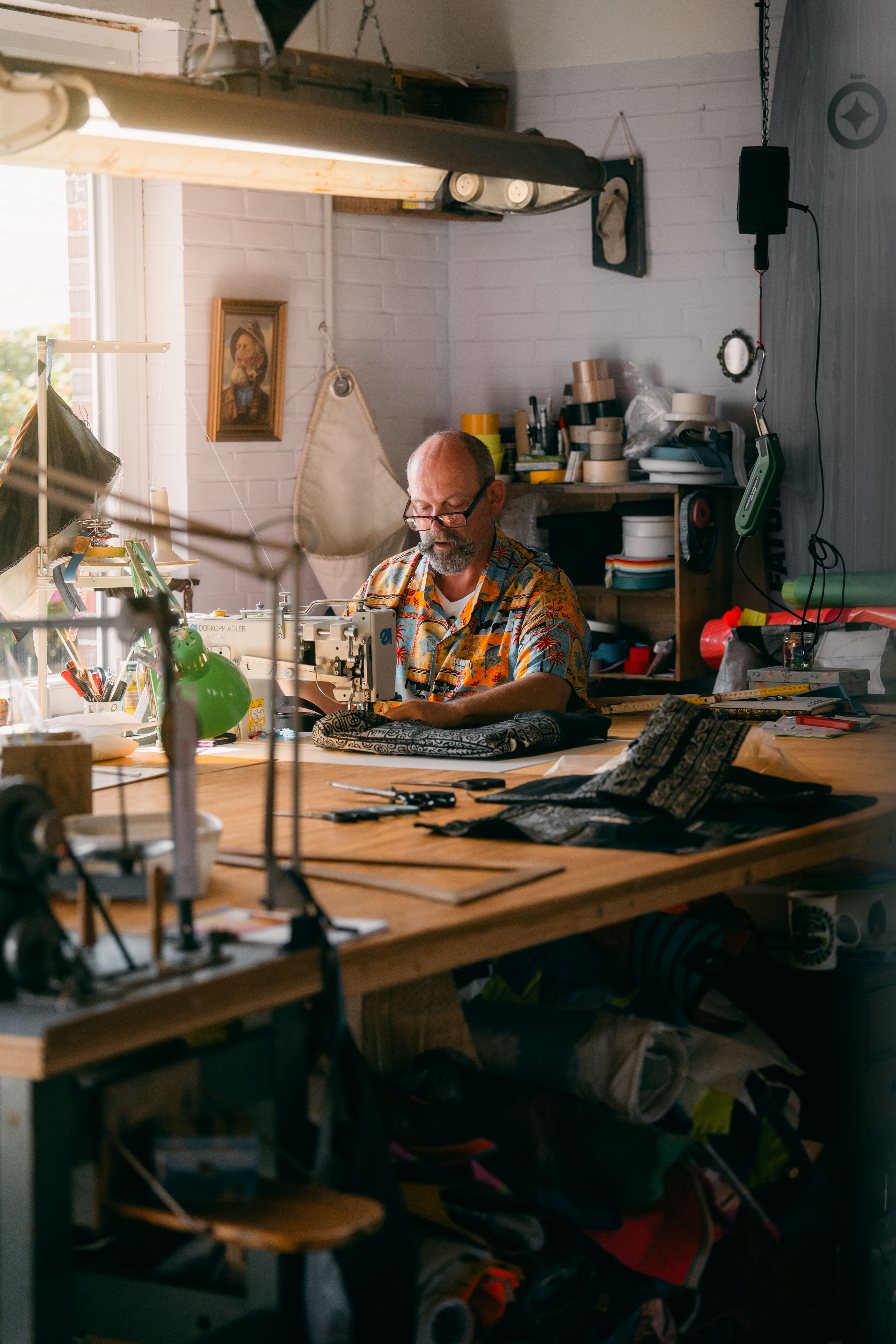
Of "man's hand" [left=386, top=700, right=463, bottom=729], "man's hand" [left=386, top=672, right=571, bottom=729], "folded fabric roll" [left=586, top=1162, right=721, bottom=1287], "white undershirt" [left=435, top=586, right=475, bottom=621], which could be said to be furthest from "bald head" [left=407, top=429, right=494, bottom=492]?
"folded fabric roll" [left=586, top=1162, right=721, bottom=1287]

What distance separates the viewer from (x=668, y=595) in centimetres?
495

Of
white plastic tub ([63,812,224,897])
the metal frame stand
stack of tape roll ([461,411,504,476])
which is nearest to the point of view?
white plastic tub ([63,812,224,897])

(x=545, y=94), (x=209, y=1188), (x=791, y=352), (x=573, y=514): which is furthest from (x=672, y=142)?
(x=209, y=1188)

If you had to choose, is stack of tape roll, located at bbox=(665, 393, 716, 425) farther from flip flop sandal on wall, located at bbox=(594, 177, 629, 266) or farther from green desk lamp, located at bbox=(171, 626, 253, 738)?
green desk lamp, located at bbox=(171, 626, 253, 738)

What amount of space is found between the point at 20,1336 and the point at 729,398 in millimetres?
4105

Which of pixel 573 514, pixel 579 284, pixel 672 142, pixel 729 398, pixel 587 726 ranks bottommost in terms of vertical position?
pixel 587 726

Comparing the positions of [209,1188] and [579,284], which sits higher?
[579,284]

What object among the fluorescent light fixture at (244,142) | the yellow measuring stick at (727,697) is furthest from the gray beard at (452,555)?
the fluorescent light fixture at (244,142)

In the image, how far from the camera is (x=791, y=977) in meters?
2.41

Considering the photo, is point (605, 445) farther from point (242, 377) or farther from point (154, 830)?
point (154, 830)

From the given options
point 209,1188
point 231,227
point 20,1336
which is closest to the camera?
point 20,1336

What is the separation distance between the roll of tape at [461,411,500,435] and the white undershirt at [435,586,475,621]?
1544mm

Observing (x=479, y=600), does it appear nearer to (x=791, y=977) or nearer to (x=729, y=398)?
(x=791, y=977)

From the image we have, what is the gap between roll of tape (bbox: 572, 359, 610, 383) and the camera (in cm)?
491
